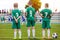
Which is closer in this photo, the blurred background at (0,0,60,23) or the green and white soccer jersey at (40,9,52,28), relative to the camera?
the green and white soccer jersey at (40,9,52,28)

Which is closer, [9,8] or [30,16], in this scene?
[30,16]

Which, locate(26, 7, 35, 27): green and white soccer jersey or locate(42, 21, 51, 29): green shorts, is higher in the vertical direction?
locate(26, 7, 35, 27): green and white soccer jersey

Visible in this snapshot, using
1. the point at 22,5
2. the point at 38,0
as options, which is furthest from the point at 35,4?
the point at 22,5

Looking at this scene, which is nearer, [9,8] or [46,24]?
[46,24]

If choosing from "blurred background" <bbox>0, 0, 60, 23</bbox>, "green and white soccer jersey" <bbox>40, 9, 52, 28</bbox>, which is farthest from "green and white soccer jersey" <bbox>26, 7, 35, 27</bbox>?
"blurred background" <bbox>0, 0, 60, 23</bbox>

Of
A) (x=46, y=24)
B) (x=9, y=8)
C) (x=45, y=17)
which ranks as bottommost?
(x=46, y=24)

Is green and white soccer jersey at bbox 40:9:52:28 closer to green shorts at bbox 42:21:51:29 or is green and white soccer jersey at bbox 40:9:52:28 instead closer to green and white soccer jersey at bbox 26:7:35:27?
green shorts at bbox 42:21:51:29

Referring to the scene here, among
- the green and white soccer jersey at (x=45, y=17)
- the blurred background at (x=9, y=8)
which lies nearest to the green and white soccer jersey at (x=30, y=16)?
the green and white soccer jersey at (x=45, y=17)

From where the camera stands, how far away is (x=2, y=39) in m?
9.42

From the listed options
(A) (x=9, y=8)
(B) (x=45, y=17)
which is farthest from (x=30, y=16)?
(A) (x=9, y=8)

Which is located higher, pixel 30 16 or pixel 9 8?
pixel 9 8

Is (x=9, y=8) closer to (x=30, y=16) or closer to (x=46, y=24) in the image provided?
(x=30, y=16)

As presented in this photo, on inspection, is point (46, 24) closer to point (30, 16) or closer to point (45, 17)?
point (45, 17)

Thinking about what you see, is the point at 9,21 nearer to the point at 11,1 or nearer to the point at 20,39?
the point at 11,1
